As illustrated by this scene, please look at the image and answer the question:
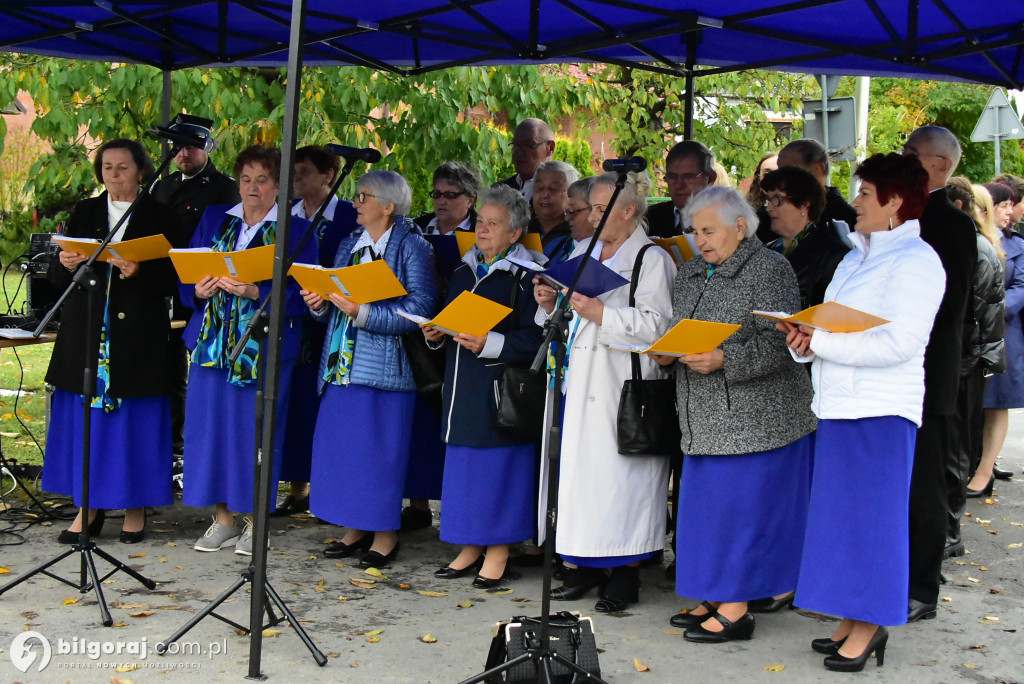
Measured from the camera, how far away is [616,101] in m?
14.0

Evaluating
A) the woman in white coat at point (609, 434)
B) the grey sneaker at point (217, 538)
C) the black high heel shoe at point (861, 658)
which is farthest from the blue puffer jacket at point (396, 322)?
the black high heel shoe at point (861, 658)

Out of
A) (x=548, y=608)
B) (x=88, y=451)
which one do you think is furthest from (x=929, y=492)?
(x=88, y=451)

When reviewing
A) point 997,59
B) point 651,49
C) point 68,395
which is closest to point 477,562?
point 68,395

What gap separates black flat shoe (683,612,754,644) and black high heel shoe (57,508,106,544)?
333 centimetres

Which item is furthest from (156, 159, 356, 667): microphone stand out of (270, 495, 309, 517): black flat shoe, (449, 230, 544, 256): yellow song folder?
(270, 495, 309, 517): black flat shoe

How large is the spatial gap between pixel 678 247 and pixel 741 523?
1477 mm

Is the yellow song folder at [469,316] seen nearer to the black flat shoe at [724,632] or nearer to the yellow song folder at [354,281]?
the yellow song folder at [354,281]

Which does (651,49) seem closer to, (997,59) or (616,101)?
(997,59)

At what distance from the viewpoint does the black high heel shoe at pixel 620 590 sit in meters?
5.27

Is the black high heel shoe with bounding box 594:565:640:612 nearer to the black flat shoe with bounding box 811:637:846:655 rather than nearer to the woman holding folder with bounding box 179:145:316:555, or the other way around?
the black flat shoe with bounding box 811:637:846:655

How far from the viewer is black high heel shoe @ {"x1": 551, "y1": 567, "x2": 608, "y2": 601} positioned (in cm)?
545

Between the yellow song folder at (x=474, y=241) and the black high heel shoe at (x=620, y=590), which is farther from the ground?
the yellow song folder at (x=474, y=241)

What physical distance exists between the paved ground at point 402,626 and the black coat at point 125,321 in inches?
35.4

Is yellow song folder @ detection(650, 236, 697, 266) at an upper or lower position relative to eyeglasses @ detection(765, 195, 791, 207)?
lower
